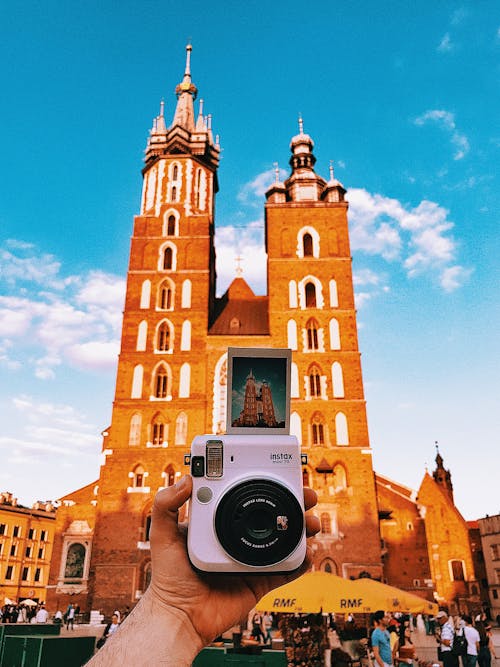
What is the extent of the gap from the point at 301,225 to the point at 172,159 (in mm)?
8502

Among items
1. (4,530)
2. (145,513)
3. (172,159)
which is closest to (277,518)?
(145,513)

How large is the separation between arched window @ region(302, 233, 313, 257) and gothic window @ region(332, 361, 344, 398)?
247 inches

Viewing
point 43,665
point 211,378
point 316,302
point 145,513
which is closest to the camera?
point 43,665

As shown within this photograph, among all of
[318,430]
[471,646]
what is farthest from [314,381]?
[471,646]

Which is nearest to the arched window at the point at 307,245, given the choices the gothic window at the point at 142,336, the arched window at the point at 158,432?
the gothic window at the point at 142,336

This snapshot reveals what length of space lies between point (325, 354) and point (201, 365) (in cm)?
591

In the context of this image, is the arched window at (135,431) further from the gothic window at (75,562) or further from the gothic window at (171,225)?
the gothic window at (171,225)

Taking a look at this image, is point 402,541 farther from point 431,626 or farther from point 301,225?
point 301,225

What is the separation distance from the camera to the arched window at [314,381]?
24.9 metres

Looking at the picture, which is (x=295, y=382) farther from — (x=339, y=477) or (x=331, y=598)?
(x=331, y=598)

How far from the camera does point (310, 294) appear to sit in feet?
89.9

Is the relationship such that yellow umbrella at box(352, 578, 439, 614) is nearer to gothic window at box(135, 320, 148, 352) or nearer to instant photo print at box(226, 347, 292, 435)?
instant photo print at box(226, 347, 292, 435)

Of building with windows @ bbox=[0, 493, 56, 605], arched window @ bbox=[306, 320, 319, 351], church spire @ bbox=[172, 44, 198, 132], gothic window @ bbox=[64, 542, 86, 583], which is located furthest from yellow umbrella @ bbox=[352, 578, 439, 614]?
building with windows @ bbox=[0, 493, 56, 605]

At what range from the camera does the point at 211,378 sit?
82.1 ft
